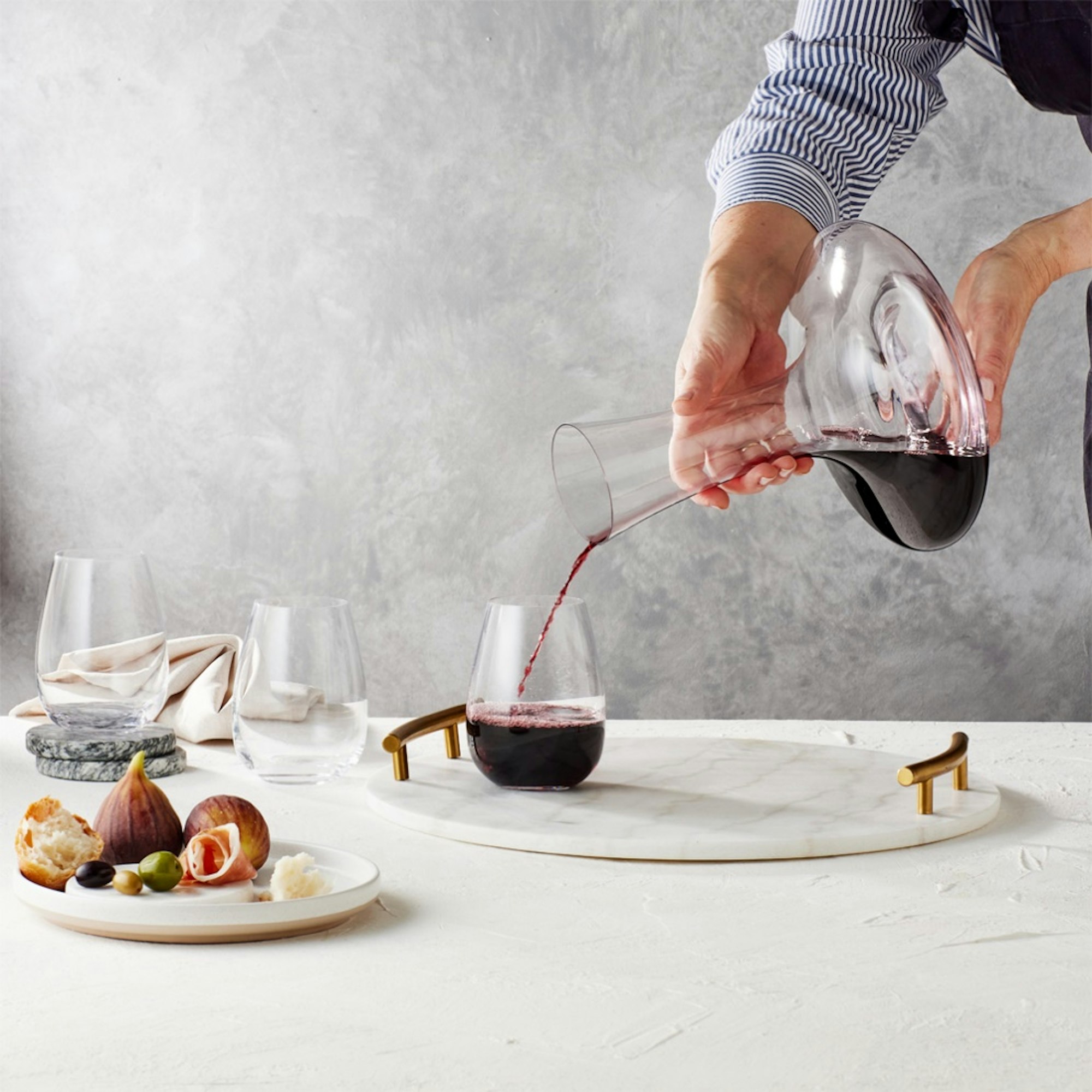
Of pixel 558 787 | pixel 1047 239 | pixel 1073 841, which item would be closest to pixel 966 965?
pixel 1073 841

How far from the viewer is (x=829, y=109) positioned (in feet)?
4.15

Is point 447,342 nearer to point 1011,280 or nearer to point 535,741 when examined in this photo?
point 1011,280

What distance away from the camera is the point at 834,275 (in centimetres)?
91

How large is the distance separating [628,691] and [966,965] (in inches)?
99.4

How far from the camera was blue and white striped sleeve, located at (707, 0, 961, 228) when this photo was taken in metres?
1.24

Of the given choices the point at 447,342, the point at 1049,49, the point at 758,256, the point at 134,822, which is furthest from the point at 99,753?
the point at 447,342

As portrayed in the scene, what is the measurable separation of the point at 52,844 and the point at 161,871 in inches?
2.8

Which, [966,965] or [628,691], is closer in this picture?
[966,965]

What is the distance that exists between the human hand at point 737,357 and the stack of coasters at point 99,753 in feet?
1.47

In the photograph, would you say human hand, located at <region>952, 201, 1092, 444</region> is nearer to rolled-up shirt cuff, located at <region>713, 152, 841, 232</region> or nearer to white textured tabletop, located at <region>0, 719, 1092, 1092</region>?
rolled-up shirt cuff, located at <region>713, 152, 841, 232</region>

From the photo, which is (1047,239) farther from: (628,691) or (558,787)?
(628,691)

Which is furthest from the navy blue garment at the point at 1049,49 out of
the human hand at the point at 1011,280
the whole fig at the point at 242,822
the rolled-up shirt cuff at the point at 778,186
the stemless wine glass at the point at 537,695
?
the whole fig at the point at 242,822

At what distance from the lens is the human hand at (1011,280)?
122 centimetres

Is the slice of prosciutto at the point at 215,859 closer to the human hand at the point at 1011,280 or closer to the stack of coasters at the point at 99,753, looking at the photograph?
the stack of coasters at the point at 99,753
